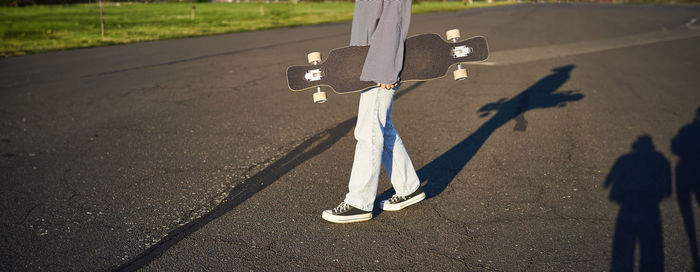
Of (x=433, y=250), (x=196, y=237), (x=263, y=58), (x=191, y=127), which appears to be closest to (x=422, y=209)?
(x=433, y=250)

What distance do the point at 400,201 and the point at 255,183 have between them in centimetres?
134

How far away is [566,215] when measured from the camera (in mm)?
3979

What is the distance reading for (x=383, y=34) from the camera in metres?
3.34

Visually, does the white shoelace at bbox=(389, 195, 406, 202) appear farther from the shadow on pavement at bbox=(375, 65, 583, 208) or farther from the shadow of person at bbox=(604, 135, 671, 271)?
the shadow of person at bbox=(604, 135, 671, 271)

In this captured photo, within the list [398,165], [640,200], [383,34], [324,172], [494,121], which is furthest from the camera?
[494,121]

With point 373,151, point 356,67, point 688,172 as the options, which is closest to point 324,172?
point 373,151

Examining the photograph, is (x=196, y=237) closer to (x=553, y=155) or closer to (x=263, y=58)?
(x=553, y=155)

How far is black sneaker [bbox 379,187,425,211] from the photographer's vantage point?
3979mm

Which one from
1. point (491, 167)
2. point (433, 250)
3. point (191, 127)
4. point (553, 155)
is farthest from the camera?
point (191, 127)

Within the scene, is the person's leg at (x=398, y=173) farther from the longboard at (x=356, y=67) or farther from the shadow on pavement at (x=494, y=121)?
the longboard at (x=356, y=67)

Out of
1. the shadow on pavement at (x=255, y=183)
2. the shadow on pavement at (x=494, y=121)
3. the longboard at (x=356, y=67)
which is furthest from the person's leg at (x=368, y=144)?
the shadow on pavement at (x=255, y=183)

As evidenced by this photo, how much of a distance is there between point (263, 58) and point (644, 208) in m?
8.85

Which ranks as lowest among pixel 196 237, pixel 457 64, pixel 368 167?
pixel 196 237

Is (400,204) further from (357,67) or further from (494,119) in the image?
(494,119)
